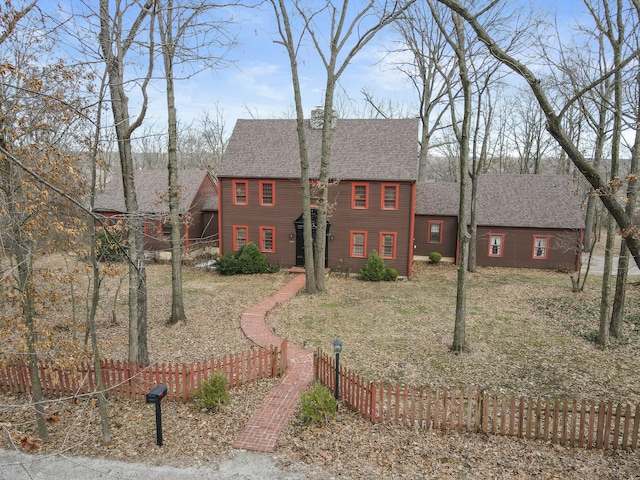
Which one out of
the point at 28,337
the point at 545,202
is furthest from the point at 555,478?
the point at 545,202

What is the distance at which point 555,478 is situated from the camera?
6824 millimetres

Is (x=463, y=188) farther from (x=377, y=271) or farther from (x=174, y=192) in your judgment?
(x=377, y=271)

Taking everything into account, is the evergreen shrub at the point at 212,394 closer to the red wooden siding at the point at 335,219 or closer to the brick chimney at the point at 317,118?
the red wooden siding at the point at 335,219

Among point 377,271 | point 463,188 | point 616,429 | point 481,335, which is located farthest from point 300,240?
point 616,429

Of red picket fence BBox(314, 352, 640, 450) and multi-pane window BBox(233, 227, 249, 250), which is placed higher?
multi-pane window BBox(233, 227, 249, 250)

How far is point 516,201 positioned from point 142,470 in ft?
88.1

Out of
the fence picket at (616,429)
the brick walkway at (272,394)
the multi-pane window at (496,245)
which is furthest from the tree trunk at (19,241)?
the multi-pane window at (496,245)

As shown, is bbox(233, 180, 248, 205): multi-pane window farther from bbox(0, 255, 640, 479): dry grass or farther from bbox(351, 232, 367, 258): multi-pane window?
bbox(351, 232, 367, 258): multi-pane window

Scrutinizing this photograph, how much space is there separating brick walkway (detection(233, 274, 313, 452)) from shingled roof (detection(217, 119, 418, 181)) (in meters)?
11.2

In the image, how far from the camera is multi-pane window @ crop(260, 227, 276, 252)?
25.2 m

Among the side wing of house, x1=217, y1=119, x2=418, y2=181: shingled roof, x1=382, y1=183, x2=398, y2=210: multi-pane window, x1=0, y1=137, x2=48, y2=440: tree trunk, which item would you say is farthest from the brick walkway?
the side wing of house

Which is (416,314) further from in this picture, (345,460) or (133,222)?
(133,222)

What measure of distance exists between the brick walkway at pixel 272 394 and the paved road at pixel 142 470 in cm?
38

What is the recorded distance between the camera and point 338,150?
24.8 metres
